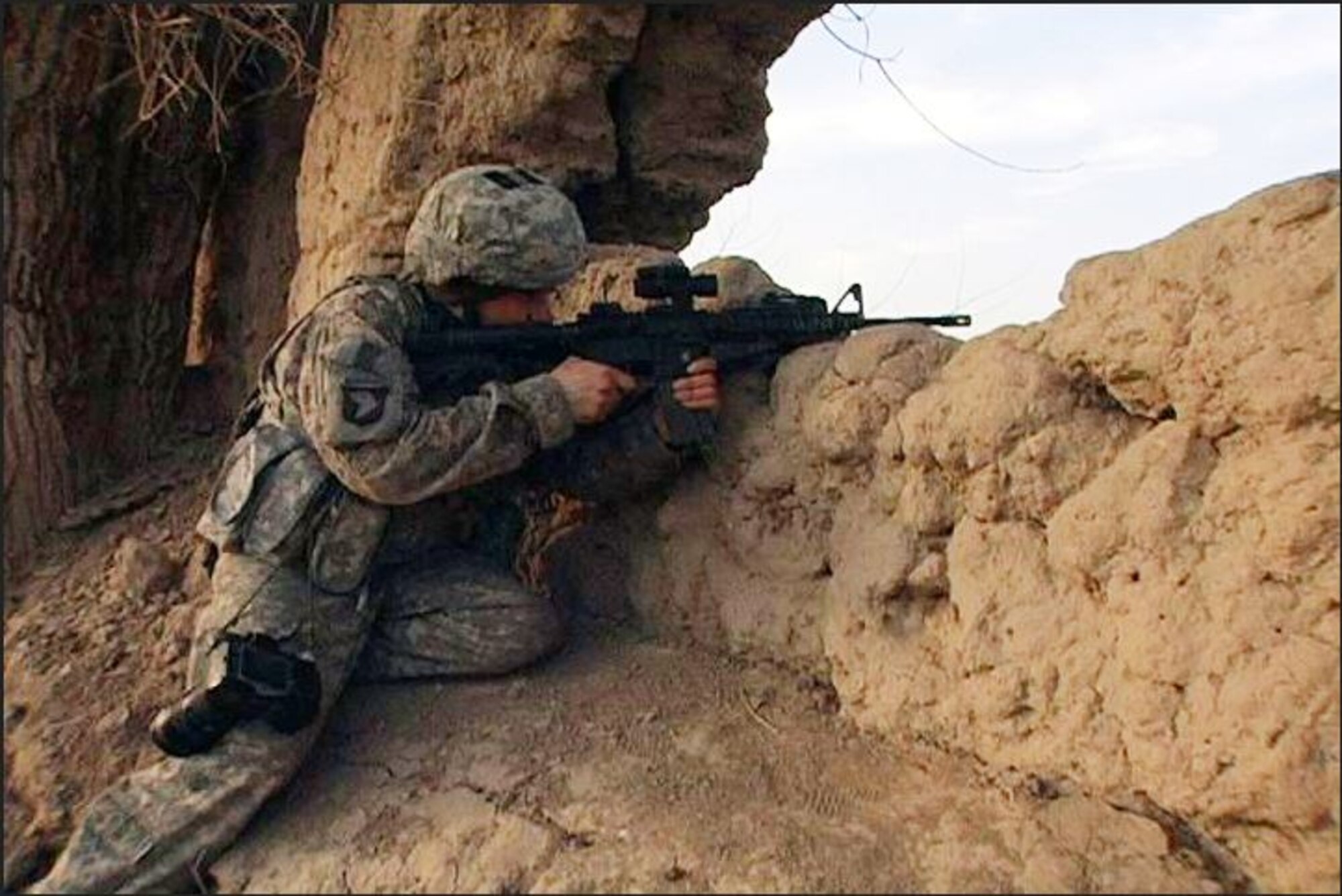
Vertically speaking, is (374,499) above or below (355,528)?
above

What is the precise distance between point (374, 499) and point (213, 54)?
2.59 m

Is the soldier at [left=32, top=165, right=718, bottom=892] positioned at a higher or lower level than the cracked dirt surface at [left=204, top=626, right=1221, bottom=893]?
higher

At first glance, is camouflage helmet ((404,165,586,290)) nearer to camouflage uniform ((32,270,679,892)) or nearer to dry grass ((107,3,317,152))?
camouflage uniform ((32,270,679,892))

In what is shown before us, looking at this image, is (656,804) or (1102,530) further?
(656,804)

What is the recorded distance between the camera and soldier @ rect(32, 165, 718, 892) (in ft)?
11.8

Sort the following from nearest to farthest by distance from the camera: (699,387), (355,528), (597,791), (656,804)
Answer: (656,804) → (597,791) → (699,387) → (355,528)

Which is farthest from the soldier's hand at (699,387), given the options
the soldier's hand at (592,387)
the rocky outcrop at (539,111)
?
the rocky outcrop at (539,111)

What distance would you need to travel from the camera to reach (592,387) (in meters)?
3.95

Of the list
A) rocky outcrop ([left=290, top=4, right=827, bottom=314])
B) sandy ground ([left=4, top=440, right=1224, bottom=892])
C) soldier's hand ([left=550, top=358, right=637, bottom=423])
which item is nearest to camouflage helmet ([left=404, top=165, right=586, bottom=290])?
soldier's hand ([left=550, top=358, right=637, bottom=423])

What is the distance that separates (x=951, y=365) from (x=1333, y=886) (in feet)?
4.97

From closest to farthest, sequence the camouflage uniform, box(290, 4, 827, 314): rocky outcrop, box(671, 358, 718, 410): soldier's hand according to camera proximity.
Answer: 1. the camouflage uniform
2. box(671, 358, 718, 410): soldier's hand
3. box(290, 4, 827, 314): rocky outcrop

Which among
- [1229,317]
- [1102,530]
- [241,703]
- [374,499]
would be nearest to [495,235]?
[374,499]

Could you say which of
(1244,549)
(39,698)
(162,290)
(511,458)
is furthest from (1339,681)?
(162,290)

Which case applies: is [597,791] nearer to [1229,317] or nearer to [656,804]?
[656,804]
